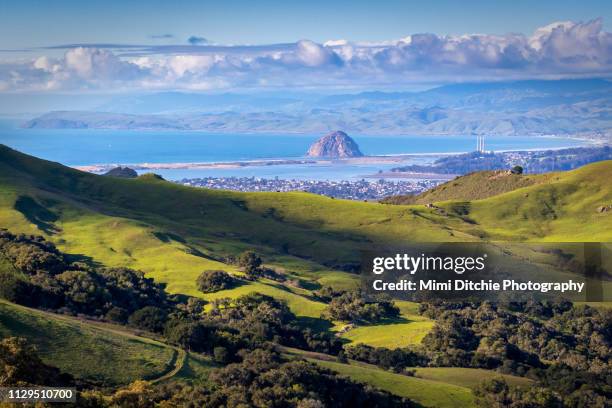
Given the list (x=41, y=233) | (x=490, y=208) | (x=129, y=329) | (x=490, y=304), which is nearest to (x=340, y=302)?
(x=490, y=304)

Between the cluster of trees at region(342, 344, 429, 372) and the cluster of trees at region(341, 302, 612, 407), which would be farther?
the cluster of trees at region(342, 344, 429, 372)

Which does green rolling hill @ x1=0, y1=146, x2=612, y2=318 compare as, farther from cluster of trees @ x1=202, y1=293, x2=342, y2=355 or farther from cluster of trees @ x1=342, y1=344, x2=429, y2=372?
cluster of trees @ x1=342, y1=344, x2=429, y2=372

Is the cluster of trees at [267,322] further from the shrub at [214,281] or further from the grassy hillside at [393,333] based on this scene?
the shrub at [214,281]

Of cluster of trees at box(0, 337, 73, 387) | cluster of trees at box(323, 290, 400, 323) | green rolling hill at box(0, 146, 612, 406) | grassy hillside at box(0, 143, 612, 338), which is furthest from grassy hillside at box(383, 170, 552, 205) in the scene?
cluster of trees at box(0, 337, 73, 387)

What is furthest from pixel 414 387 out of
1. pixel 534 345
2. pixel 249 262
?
pixel 249 262

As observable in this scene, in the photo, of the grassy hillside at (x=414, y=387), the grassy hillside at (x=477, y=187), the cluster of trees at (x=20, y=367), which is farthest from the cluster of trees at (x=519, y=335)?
the grassy hillside at (x=477, y=187)

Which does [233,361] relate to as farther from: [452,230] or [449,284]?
[452,230]
